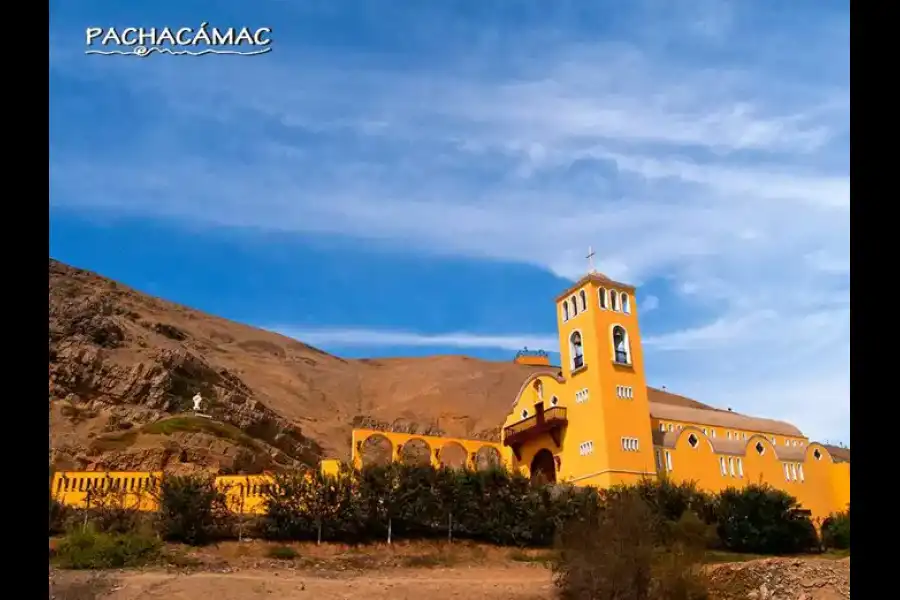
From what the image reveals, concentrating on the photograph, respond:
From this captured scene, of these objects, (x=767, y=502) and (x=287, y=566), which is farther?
(x=767, y=502)

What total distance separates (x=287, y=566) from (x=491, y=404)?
2008 inches

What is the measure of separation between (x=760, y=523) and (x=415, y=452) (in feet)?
41.2

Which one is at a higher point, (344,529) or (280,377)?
(280,377)

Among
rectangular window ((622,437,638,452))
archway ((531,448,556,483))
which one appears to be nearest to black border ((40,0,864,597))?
rectangular window ((622,437,638,452))

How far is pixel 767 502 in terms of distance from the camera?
30.5 meters

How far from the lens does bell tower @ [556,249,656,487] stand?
31.2 m

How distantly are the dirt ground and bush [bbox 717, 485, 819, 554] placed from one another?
626 cm

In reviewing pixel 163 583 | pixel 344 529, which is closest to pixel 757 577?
pixel 344 529

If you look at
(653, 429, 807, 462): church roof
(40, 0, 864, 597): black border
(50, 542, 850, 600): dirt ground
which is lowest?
(50, 542, 850, 600): dirt ground

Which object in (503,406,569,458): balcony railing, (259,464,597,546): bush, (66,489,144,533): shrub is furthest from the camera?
(503,406,569,458): balcony railing

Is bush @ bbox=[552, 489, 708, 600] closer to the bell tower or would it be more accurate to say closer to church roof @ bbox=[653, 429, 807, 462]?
the bell tower

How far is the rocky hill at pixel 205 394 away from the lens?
2964cm
